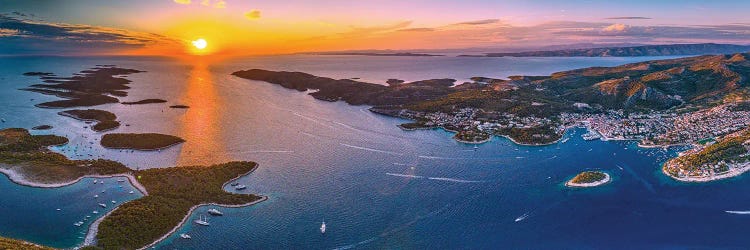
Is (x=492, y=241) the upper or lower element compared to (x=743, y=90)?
lower

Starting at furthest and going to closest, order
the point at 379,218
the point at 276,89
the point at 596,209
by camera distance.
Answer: the point at 276,89, the point at 596,209, the point at 379,218

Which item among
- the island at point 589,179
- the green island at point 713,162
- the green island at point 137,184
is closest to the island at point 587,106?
the green island at point 713,162

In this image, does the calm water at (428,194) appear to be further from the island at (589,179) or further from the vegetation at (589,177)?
the vegetation at (589,177)

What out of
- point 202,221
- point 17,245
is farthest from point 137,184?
point 17,245

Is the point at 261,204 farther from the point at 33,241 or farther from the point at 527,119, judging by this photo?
the point at 527,119

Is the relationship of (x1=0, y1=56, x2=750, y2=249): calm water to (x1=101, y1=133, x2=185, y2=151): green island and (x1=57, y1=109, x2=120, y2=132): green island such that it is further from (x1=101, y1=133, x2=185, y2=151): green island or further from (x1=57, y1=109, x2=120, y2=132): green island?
(x1=57, y1=109, x2=120, y2=132): green island

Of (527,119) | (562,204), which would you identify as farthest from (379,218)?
(527,119)
